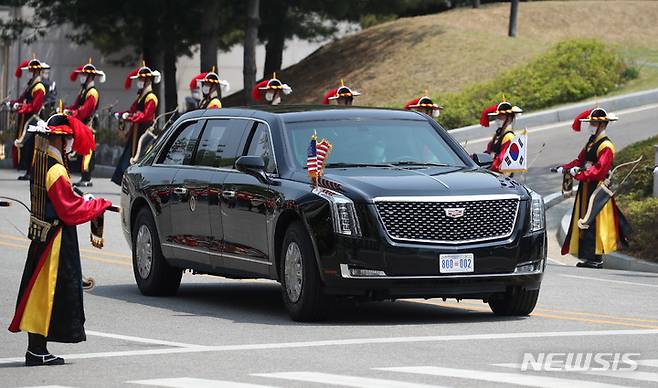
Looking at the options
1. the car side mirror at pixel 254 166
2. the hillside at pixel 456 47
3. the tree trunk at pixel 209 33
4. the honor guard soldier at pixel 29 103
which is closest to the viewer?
the car side mirror at pixel 254 166

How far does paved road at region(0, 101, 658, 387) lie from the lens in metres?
10.3

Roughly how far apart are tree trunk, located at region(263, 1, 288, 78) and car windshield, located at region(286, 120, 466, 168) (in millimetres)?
28751

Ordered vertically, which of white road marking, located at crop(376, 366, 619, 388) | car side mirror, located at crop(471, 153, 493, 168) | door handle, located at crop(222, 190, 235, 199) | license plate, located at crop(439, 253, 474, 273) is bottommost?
white road marking, located at crop(376, 366, 619, 388)

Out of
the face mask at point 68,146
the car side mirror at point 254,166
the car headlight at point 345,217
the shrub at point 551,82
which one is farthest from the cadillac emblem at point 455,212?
the shrub at point 551,82

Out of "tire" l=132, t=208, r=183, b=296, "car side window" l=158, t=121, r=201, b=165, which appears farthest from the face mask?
"tire" l=132, t=208, r=183, b=296

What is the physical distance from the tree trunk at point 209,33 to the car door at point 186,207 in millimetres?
24615

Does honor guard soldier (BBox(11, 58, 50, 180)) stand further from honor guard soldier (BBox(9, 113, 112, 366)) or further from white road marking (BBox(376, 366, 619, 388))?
white road marking (BBox(376, 366, 619, 388))

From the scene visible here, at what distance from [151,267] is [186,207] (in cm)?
86

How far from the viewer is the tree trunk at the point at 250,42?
128ft

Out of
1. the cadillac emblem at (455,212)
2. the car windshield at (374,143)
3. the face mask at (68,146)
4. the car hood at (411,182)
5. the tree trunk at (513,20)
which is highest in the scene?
the tree trunk at (513,20)

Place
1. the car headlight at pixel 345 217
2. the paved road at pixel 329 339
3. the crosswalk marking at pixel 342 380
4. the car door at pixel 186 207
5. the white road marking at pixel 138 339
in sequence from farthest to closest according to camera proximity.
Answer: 1. the car door at pixel 186 207
2. the car headlight at pixel 345 217
3. the white road marking at pixel 138 339
4. the paved road at pixel 329 339
5. the crosswalk marking at pixel 342 380

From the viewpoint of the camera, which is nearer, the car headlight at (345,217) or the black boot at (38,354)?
the black boot at (38,354)

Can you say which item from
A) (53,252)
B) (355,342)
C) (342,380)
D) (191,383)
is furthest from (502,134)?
(191,383)

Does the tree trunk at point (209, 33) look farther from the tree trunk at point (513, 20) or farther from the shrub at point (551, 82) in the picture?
the tree trunk at point (513, 20)
